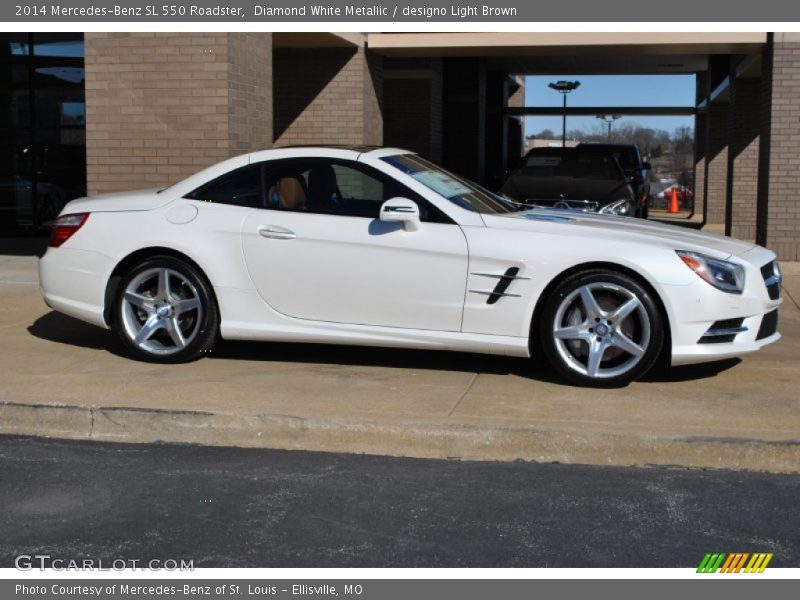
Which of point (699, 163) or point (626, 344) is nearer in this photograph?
point (626, 344)

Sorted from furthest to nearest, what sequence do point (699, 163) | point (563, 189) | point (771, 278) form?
point (699, 163)
point (563, 189)
point (771, 278)

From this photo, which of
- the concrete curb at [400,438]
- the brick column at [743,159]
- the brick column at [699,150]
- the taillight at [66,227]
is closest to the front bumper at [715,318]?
the concrete curb at [400,438]

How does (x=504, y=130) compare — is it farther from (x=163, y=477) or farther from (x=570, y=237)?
(x=163, y=477)

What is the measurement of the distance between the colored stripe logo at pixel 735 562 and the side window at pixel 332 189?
3.20 metres

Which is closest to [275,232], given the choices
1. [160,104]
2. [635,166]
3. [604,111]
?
[160,104]

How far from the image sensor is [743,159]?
18.9 metres

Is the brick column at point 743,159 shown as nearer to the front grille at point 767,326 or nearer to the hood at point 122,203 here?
the front grille at point 767,326

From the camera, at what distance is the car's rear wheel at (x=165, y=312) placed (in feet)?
24.0

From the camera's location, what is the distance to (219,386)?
6.71 meters

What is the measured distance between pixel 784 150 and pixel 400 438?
31.5 ft

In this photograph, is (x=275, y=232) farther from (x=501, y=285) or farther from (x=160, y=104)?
(x=160, y=104)

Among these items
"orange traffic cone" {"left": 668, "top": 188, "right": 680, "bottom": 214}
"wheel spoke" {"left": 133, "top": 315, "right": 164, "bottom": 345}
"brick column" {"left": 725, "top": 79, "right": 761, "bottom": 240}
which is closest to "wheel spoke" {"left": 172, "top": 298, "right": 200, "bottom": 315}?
"wheel spoke" {"left": 133, "top": 315, "right": 164, "bottom": 345}
